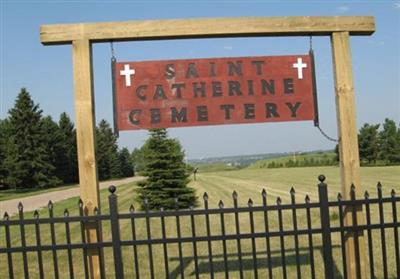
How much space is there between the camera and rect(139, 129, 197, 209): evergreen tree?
17.0m

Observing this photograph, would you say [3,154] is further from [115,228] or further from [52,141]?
[115,228]

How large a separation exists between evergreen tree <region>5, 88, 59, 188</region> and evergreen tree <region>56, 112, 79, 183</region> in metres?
7.56

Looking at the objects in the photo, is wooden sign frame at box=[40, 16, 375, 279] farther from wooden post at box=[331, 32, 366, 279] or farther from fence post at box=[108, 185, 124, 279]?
fence post at box=[108, 185, 124, 279]

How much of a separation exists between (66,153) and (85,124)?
5255cm

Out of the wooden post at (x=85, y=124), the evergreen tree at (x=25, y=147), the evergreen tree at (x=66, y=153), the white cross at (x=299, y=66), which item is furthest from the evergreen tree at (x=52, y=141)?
the white cross at (x=299, y=66)

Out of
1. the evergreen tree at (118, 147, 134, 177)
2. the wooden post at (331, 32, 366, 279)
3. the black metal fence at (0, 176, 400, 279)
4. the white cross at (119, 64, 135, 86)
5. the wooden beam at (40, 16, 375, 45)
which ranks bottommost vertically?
the evergreen tree at (118, 147, 134, 177)

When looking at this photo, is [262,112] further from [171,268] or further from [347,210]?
[171,268]

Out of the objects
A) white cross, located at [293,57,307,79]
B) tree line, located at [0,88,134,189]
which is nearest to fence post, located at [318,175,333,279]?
white cross, located at [293,57,307,79]

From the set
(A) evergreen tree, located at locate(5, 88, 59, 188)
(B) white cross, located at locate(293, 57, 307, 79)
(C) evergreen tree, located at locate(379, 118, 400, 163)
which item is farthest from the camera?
(C) evergreen tree, located at locate(379, 118, 400, 163)

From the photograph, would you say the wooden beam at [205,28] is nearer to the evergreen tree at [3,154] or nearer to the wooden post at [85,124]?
the wooden post at [85,124]

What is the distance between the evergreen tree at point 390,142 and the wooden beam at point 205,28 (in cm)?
5756

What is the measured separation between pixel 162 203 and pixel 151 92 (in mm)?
11932

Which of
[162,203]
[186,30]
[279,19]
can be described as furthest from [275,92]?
[162,203]

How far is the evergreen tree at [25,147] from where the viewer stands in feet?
148
